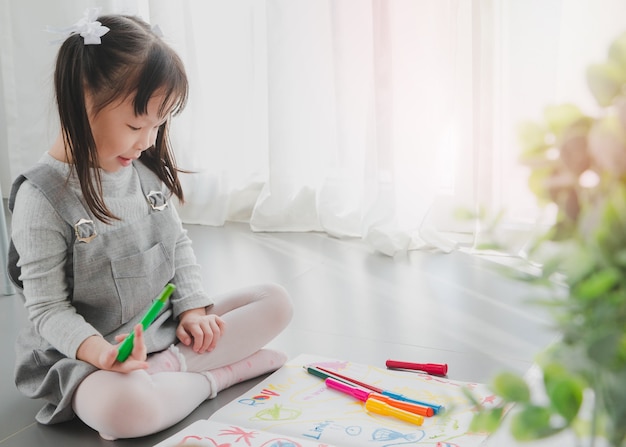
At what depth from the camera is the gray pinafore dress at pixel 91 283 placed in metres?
1.05

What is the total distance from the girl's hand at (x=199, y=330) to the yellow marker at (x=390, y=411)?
255 millimetres

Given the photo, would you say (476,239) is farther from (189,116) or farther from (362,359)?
(189,116)

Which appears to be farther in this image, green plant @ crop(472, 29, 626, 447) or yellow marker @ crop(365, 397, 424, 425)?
yellow marker @ crop(365, 397, 424, 425)

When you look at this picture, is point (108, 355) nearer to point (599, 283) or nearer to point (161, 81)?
point (161, 81)

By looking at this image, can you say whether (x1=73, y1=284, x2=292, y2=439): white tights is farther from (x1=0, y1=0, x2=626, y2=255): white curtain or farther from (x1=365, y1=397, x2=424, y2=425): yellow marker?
(x1=0, y1=0, x2=626, y2=255): white curtain

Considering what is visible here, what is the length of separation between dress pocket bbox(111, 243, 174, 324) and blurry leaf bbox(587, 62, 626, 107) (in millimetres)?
895

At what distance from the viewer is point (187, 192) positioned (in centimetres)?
231

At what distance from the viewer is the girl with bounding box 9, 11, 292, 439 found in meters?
1.02

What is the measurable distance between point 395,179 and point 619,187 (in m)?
1.63

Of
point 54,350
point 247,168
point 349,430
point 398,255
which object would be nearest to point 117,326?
point 54,350

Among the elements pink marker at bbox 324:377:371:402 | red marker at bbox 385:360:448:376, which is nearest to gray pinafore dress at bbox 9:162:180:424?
pink marker at bbox 324:377:371:402

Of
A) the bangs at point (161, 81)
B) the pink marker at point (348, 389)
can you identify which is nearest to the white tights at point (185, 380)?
the pink marker at point (348, 389)

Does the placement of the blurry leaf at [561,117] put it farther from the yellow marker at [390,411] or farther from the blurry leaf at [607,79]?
the yellow marker at [390,411]

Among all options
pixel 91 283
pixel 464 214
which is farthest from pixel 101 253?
pixel 464 214
